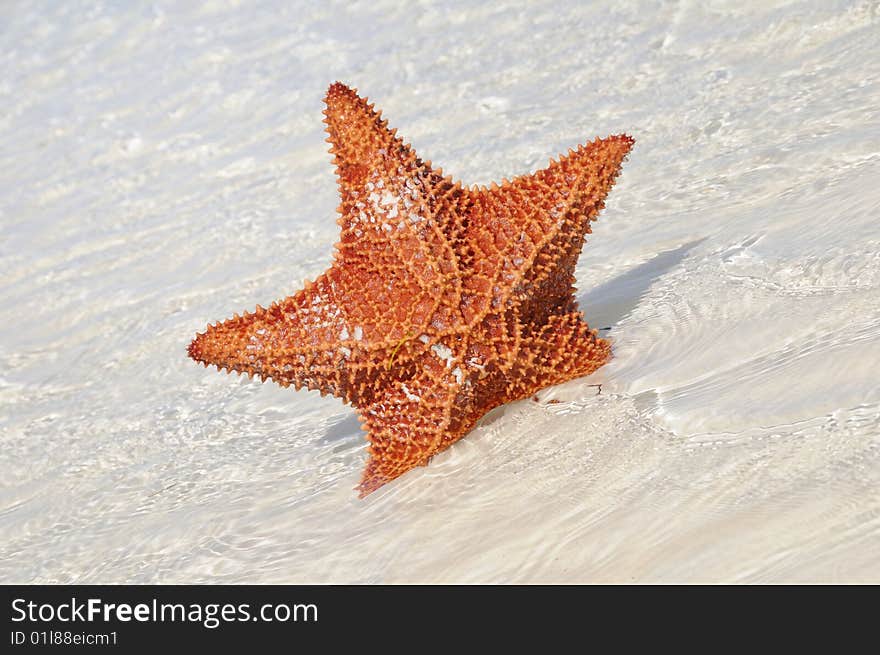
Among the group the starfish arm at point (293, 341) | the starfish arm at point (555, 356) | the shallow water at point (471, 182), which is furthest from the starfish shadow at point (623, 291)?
the starfish arm at point (293, 341)

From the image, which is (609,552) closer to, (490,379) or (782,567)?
→ (782,567)

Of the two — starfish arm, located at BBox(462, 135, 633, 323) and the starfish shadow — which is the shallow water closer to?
the starfish shadow

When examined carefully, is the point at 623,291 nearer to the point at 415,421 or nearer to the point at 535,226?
the point at 535,226

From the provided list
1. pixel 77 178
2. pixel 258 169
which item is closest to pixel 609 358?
pixel 258 169

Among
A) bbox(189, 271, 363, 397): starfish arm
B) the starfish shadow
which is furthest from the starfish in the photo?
the starfish shadow

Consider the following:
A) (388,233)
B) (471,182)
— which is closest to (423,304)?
(388,233)

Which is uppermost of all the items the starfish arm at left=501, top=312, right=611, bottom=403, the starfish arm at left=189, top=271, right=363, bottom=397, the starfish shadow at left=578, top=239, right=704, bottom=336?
the starfish shadow at left=578, top=239, right=704, bottom=336
